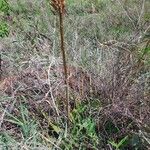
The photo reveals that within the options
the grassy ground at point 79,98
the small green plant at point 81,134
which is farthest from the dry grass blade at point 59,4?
the small green plant at point 81,134

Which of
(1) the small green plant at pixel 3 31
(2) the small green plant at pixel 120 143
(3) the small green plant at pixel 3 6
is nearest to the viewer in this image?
(2) the small green plant at pixel 120 143

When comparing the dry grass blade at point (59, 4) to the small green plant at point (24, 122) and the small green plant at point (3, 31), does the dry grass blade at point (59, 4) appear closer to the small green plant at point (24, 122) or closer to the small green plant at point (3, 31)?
the small green plant at point (24, 122)

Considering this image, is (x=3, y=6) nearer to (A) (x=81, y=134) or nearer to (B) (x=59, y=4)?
(A) (x=81, y=134)

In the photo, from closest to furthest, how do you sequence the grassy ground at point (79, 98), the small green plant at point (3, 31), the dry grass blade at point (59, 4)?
1. the dry grass blade at point (59, 4)
2. the grassy ground at point (79, 98)
3. the small green plant at point (3, 31)

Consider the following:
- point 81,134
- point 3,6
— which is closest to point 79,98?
point 81,134

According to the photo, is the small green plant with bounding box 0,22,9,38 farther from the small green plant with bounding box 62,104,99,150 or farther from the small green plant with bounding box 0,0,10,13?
the small green plant with bounding box 62,104,99,150

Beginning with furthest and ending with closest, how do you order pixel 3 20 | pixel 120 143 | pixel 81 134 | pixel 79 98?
1. pixel 3 20
2. pixel 79 98
3. pixel 81 134
4. pixel 120 143

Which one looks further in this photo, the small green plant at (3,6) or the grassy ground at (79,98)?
the small green plant at (3,6)

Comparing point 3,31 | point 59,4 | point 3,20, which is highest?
point 59,4

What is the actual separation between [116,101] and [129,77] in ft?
0.72

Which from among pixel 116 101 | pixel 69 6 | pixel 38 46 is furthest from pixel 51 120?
pixel 69 6

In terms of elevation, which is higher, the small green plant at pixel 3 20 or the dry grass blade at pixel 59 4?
the dry grass blade at pixel 59 4

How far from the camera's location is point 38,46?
3996 mm

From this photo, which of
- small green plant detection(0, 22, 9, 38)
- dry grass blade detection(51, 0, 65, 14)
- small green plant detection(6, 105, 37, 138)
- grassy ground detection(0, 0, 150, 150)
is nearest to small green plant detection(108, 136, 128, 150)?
grassy ground detection(0, 0, 150, 150)
